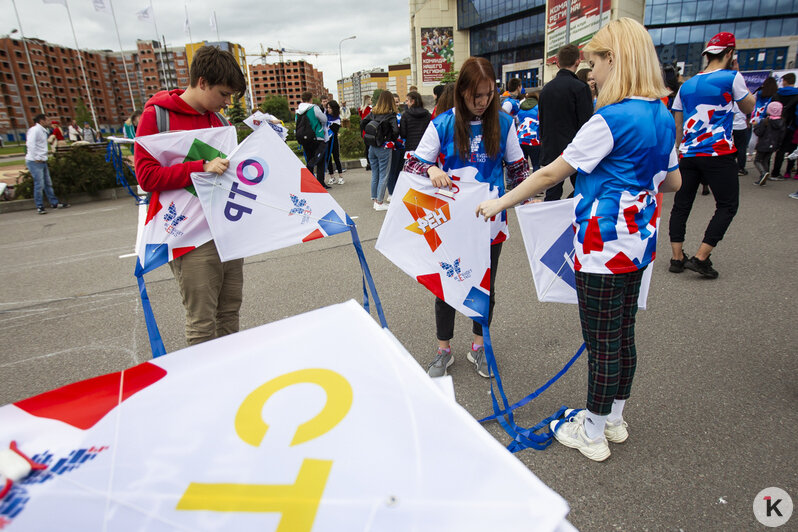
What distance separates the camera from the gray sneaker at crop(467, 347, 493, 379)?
9.73 feet

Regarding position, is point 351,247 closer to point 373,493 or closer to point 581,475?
point 581,475

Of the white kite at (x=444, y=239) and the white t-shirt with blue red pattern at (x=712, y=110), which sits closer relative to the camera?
the white kite at (x=444, y=239)

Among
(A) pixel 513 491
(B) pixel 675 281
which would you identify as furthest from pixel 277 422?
(B) pixel 675 281

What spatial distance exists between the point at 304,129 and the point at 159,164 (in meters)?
7.32

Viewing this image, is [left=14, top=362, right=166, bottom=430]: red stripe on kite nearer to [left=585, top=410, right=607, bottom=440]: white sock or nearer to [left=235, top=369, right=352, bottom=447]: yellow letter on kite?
[left=235, top=369, right=352, bottom=447]: yellow letter on kite

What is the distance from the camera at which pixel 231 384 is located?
1180 mm

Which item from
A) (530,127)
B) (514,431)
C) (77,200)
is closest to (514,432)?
(514,431)

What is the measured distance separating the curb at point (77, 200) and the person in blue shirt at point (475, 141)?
10728mm

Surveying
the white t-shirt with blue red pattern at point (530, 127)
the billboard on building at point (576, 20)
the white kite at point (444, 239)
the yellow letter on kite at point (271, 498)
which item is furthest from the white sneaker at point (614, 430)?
the billboard on building at point (576, 20)

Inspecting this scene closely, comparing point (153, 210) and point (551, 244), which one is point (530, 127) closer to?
point (551, 244)

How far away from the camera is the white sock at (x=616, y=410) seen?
230cm

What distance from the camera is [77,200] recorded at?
1038 cm

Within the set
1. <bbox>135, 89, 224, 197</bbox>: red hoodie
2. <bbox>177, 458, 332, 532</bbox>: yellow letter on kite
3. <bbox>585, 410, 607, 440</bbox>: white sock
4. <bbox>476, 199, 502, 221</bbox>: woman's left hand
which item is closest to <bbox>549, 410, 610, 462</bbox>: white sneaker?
<bbox>585, 410, 607, 440</bbox>: white sock

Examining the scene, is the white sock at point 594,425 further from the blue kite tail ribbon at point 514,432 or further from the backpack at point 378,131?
the backpack at point 378,131
